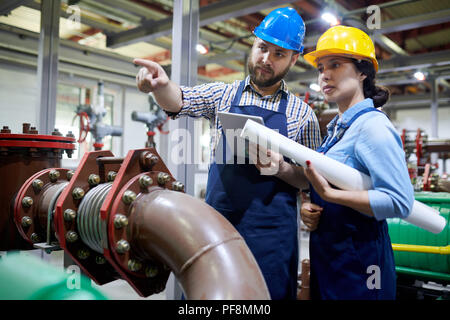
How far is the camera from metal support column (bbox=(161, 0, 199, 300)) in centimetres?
159

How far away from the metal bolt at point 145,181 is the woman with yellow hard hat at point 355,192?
1.22 feet

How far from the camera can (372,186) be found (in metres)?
0.85

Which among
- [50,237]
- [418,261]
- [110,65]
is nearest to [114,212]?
[50,237]

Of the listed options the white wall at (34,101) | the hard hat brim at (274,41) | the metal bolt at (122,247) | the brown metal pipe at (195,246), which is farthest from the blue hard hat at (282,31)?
the white wall at (34,101)

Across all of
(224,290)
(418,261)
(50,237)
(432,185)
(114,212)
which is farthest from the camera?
(432,185)

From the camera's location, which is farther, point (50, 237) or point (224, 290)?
point (50, 237)

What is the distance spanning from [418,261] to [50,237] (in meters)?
1.53

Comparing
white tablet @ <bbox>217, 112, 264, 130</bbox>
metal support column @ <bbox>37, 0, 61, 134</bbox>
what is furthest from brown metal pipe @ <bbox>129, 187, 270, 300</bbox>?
metal support column @ <bbox>37, 0, 61, 134</bbox>

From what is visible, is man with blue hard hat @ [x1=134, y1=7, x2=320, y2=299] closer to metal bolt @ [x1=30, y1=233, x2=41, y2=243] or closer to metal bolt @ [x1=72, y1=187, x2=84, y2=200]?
metal bolt @ [x1=72, y1=187, x2=84, y2=200]

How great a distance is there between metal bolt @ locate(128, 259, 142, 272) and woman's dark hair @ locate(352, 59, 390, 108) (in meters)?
0.77

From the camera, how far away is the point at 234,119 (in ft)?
3.01

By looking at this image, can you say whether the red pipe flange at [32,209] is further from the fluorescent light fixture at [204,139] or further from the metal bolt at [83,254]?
the fluorescent light fixture at [204,139]
